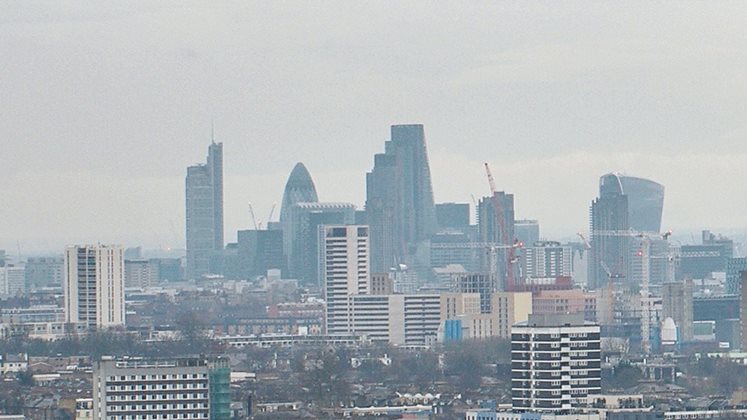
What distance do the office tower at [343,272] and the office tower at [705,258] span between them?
3193 cm

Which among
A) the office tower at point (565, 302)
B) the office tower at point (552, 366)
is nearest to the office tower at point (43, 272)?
the office tower at point (565, 302)

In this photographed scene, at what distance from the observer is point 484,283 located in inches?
5487

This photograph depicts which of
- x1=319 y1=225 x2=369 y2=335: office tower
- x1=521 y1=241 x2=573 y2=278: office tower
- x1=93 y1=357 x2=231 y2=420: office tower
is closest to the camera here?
x1=93 y1=357 x2=231 y2=420: office tower

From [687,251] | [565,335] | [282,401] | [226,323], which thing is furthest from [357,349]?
[687,251]

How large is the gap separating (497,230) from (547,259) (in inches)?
309

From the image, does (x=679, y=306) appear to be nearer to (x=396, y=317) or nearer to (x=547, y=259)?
(x=396, y=317)

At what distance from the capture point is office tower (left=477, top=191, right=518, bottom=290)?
571 ft

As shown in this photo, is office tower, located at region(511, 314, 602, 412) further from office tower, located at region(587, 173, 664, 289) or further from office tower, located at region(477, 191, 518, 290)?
office tower, located at region(587, 173, 664, 289)

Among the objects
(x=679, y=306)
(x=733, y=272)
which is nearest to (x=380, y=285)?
(x=679, y=306)

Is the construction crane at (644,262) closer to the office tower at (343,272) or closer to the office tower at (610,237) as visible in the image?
the office tower at (610,237)

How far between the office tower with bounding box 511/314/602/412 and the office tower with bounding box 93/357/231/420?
840 centimetres

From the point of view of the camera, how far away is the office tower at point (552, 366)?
76750 mm

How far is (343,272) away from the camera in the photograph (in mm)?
144000

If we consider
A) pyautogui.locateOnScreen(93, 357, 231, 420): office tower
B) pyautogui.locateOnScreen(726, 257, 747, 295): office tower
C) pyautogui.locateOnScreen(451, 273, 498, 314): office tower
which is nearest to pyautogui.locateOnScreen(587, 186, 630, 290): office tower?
pyautogui.locateOnScreen(726, 257, 747, 295): office tower
